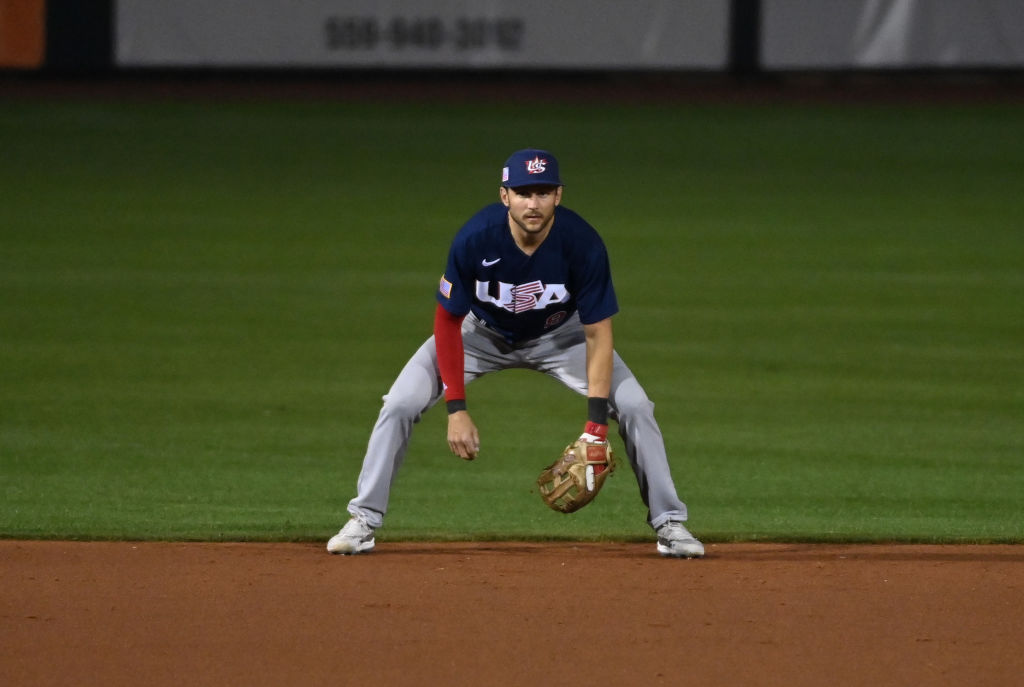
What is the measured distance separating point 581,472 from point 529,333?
→ 0.74 metres

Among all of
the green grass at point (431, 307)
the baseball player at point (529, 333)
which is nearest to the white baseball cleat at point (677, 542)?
the baseball player at point (529, 333)

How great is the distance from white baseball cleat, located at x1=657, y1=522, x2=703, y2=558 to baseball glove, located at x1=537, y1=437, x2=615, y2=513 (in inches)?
18.6

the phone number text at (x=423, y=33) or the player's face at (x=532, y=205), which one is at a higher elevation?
the phone number text at (x=423, y=33)

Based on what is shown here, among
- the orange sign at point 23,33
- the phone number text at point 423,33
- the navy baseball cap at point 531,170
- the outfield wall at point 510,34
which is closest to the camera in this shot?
the navy baseball cap at point 531,170

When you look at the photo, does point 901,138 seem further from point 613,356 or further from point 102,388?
point 613,356

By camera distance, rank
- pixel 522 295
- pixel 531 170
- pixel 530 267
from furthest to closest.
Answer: pixel 522 295 < pixel 530 267 < pixel 531 170

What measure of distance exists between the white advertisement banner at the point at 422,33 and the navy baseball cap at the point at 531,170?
58.1ft

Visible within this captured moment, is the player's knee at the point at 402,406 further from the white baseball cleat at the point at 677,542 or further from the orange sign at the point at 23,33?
the orange sign at the point at 23,33

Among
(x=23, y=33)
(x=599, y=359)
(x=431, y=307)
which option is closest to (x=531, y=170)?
(x=599, y=359)

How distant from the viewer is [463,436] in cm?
639

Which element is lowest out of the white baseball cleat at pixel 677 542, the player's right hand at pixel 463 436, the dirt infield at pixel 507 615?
the dirt infield at pixel 507 615

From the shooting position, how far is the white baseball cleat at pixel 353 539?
672 centimetres

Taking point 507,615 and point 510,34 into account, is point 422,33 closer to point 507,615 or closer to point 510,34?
point 510,34

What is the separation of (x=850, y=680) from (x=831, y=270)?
398 inches
